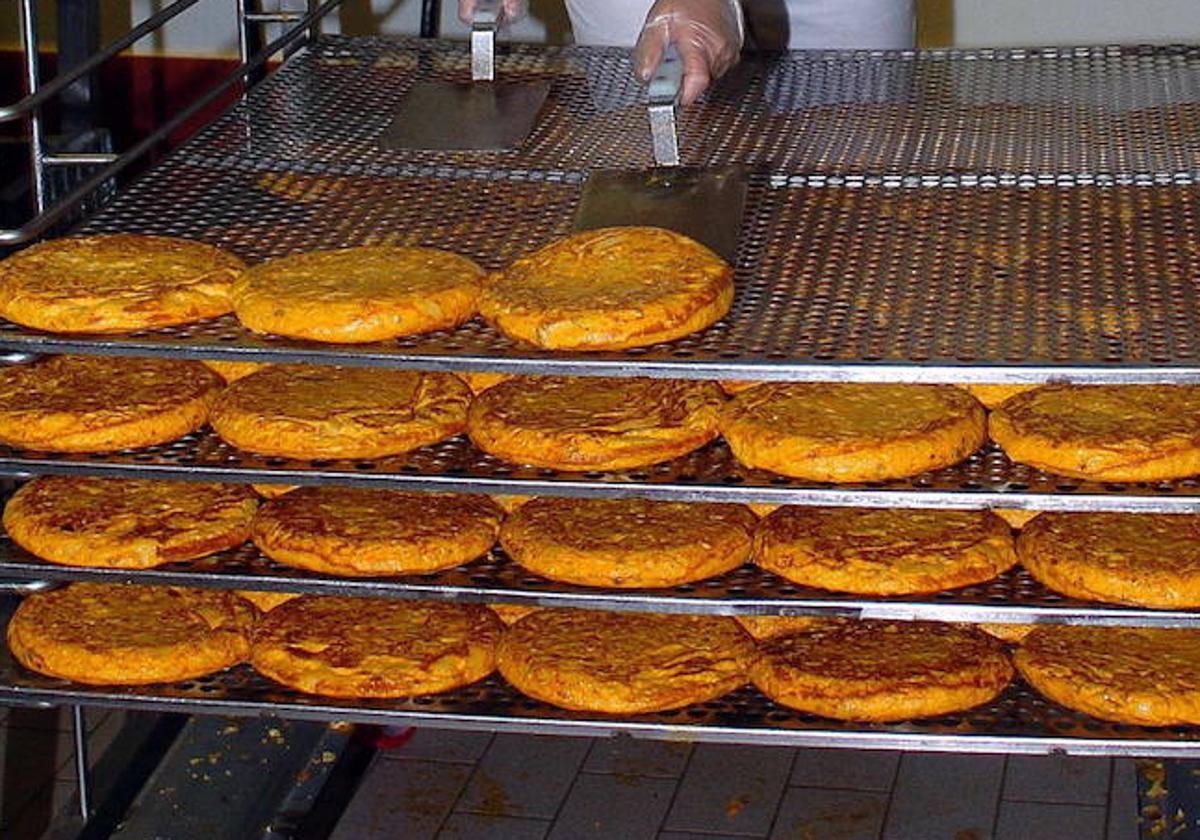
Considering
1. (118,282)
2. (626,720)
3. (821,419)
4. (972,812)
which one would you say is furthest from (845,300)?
(972,812)

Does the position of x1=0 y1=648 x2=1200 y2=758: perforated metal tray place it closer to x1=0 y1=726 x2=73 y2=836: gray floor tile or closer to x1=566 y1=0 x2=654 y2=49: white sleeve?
x1=0 y1=726 x2=73 y2=836: gray floor tile

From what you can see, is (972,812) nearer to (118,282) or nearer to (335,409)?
(335,409)

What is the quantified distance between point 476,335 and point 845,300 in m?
0.33

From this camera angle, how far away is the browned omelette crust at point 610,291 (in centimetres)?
158

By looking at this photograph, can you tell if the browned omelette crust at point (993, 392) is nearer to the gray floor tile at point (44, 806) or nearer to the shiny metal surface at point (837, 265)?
the shiny metal surface at point (837, 265)

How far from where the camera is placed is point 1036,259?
1.79m

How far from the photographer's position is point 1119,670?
1.74 meters

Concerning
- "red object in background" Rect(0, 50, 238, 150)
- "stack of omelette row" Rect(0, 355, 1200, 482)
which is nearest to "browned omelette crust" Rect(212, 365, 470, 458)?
"stack of omelette row" Rect(0, 355, 1200, 482)

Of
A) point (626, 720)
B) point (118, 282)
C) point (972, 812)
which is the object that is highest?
point (118, 282)

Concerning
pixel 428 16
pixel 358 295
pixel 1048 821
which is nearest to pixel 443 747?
pixel 1048 821

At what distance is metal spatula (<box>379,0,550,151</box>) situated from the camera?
86.4 inches

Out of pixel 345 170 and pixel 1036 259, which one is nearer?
pixel 1036 259

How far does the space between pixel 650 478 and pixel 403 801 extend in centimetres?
176

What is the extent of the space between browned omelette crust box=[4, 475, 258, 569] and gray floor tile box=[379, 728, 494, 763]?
1.51 meters
